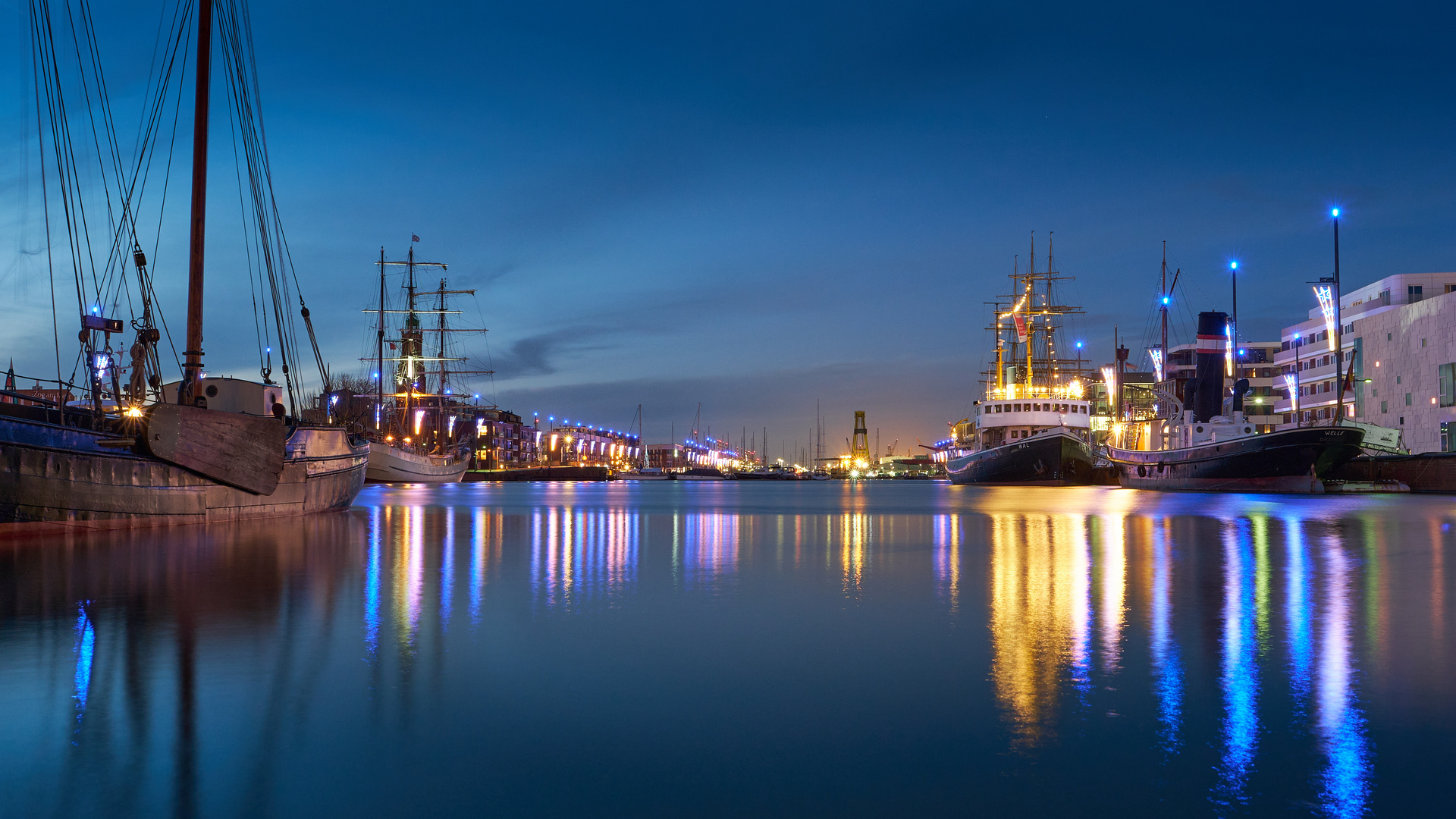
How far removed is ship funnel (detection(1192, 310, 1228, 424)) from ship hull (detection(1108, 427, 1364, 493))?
4.55m

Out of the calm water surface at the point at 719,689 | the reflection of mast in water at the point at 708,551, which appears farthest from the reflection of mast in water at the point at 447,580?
the reflection of mast in water at the point at 708,551

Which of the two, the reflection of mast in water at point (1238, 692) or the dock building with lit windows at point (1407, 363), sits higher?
the dock building with lit windows at point (1407, 363)

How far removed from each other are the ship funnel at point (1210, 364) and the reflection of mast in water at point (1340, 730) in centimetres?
6702

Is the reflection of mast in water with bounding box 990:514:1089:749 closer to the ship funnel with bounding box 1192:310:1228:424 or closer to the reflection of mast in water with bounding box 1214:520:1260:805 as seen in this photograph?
the reflection of mast in water with bounding box 1214:520:1260:805

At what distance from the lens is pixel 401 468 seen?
93688 millimetres

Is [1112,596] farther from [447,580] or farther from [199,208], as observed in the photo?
[199,208]

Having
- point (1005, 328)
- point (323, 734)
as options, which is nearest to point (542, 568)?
point (323, 734)

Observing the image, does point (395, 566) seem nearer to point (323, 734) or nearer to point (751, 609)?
point (751, 609)

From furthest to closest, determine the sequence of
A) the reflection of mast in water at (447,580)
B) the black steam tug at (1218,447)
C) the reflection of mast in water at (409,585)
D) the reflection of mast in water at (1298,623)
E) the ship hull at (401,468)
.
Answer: the ship hull at (401,468)
the black steam tug at (1218,447)
the reflection of mast in water at (447,580)
the reflection of mast in water at (409,585)
the reflection of mast in water at (1298,623)

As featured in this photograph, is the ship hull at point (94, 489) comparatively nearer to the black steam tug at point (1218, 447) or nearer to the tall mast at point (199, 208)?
the tall mast at point (199, 208)

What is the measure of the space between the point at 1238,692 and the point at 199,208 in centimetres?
2901

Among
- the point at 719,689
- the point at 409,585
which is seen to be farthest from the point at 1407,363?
the point at 719,689

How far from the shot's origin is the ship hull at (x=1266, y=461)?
62.1 m

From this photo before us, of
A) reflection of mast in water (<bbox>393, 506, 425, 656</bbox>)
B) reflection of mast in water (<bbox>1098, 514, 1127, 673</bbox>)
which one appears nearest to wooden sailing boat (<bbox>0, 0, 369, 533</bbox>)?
reflection of mast in water (<bbox>393, 506, 425, 656</bbox>)
